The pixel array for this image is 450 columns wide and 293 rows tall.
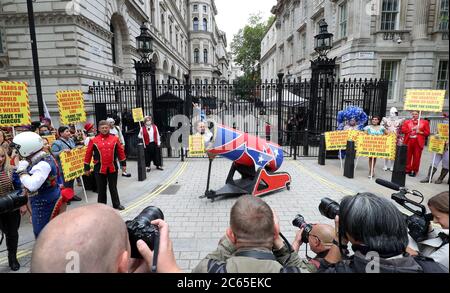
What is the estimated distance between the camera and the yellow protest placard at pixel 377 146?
7.79 meters

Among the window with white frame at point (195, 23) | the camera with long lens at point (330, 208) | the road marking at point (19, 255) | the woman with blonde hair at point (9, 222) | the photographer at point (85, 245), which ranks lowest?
the road marking at point (19, 255)

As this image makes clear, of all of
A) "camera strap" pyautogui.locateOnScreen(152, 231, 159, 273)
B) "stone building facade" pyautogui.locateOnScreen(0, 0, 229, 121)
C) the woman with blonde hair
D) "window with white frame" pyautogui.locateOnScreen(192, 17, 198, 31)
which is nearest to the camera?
"camera strap" pyautogui.locateOnScreen(152, 231, 159, 273)

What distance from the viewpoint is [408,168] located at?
8.47 metres

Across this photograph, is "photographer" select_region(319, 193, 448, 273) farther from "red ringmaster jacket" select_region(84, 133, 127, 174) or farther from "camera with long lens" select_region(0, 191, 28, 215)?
"red ringmaster jacket" select_region(84, 133, 127, 174)

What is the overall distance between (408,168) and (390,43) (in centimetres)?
1262

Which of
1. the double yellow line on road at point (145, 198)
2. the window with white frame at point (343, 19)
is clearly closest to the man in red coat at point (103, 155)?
the double yellow line on road at point (145, 198)

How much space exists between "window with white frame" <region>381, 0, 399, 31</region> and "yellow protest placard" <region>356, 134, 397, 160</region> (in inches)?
538

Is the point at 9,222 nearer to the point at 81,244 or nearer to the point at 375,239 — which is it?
the point at 81,244

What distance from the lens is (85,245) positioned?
111 cm

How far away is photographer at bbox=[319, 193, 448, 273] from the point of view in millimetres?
1391

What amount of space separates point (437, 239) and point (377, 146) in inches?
264

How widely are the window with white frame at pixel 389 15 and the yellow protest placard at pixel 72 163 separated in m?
19.8

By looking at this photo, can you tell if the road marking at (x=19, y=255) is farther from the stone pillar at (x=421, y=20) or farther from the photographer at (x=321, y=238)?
the stone pillar at (x=421, y=20)

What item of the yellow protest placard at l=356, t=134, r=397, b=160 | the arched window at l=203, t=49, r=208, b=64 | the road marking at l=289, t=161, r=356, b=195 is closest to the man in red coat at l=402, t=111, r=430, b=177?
the yellow protest placard at l=356, t=134, r=397, b=160
